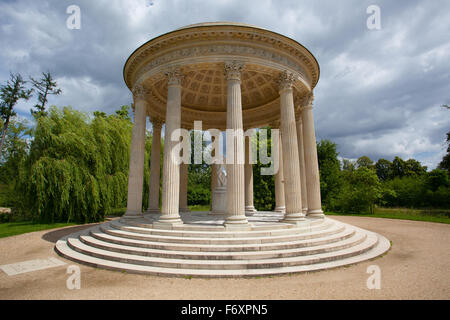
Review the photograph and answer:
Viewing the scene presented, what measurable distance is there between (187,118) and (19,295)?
25.8 metres

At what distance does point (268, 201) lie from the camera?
182ft

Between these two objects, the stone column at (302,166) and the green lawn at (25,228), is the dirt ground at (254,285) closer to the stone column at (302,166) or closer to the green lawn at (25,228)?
the stone column at (302,166)

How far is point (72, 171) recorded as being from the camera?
26141 millimetres

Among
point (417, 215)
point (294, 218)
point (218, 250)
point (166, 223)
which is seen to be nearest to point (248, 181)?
point (294, 218)

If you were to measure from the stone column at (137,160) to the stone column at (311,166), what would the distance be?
16.3 meters

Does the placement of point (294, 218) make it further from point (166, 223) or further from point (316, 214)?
point (166, 223)

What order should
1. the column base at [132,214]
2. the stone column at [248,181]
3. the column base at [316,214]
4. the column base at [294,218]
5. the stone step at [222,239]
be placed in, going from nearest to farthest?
1. the stone step at [222,239]
2. the column base at [294,218]
3. the column base at [132,214]
4. the column base at [316,214]
5. the stone column at [248,181]

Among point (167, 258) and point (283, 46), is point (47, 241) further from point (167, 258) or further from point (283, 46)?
point (283, 46)

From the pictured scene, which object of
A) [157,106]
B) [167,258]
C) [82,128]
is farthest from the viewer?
[82,128]

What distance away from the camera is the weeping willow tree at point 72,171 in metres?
25.0

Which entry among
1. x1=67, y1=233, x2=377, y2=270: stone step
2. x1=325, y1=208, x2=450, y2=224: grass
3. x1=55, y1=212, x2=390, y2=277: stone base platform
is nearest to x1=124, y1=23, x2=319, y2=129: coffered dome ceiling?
x1=55, y1=212, x2=390, y2=277: stone base platform

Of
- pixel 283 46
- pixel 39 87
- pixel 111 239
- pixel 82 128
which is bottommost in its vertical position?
pixel 111 239

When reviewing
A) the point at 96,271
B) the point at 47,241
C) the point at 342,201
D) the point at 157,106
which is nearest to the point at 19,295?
the point at 96,271

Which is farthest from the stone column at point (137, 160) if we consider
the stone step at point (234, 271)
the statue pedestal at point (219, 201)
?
the statue pedestal at point (219, 201)
